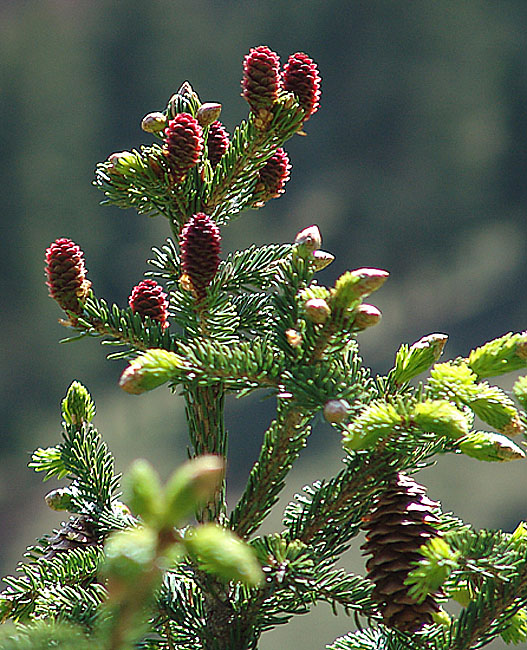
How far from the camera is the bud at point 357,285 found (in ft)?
1.03

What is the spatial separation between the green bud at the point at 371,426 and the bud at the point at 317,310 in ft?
Answer: 0.15

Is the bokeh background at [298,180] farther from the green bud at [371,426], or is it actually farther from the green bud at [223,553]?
the green bud at [223,553]

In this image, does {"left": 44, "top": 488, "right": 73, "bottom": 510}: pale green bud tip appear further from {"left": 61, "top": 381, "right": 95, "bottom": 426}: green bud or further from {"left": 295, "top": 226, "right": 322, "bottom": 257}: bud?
{"left": 295, "top": 226, "right": 322, "bottom": 257}: bud

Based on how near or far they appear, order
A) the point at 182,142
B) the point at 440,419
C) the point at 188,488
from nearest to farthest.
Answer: the point at 188,488 → the point at 440,419 → the point at 182,142

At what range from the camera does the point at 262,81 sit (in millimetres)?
414

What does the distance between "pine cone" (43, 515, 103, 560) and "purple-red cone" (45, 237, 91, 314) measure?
0.44 feet

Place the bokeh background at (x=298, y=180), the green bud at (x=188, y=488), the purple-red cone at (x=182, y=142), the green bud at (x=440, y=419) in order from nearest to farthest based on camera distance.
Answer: the green bud at (x=188, y=488), the green bud at (x=440, y=419), the purple-red cone at (x=182, y=142), the bokeh background at (x=298, y=180)

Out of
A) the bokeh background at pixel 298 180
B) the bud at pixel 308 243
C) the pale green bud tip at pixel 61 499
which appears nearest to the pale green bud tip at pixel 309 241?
the bud at pixel 308 243

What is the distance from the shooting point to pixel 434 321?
1071mm

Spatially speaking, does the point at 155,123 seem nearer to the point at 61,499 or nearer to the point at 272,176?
the point at 272,176

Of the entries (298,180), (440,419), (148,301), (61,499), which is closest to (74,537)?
(61,499)

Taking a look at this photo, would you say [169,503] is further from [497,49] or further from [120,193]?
[497,49]

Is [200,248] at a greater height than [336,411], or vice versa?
[200,248]

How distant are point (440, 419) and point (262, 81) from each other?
0.23 m
